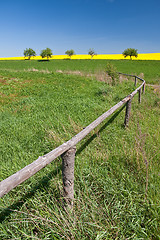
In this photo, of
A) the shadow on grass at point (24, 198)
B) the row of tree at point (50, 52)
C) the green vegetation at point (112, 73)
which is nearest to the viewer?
the shadow on grass at point (24, 198)

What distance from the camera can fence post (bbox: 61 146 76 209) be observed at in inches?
68.5

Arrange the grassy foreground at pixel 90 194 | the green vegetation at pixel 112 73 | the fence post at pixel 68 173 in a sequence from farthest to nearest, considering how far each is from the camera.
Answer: the green vegetation at pixel 112 73 < the fence post at pixel 68 173 < the grassy foreground at pixel 90 194

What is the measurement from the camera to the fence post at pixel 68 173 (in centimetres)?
174

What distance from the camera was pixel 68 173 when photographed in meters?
1.78

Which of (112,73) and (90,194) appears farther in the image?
(112,73)

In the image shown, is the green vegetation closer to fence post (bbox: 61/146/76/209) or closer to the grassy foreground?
the grassy foreground

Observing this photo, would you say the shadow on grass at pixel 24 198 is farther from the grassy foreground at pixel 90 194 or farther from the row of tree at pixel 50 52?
the row of tree at pixel 50 52

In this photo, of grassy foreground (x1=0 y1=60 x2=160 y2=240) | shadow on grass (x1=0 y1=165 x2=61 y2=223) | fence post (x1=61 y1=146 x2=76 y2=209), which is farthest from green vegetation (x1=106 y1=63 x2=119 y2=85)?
fence post (x1=61 y1=146 x2=76 y2=209)

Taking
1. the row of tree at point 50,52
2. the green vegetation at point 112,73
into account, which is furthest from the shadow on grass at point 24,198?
the row of tree at point 50,52

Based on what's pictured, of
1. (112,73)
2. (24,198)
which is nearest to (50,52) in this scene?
(112,73)

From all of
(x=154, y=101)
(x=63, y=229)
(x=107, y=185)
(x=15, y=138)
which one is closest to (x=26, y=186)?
(x=63, y=229)

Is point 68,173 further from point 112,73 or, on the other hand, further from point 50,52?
point 50,52

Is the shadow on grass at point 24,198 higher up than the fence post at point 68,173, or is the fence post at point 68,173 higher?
the fence post at point 68,173

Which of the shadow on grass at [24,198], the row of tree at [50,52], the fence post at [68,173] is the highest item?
the row of tree at [50,52]
